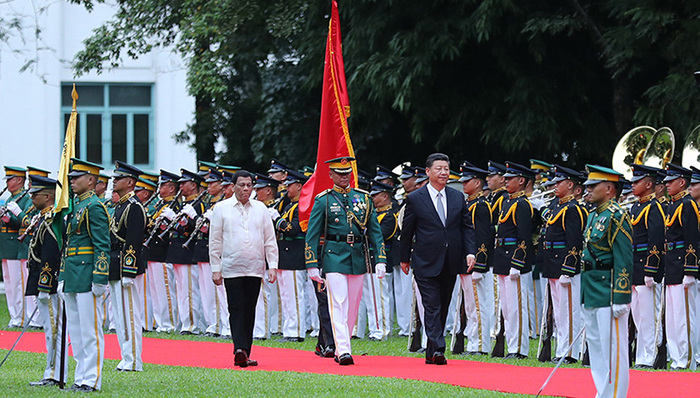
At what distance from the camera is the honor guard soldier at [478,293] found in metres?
14.1

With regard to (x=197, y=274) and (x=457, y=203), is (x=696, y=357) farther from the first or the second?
(x=197, y=274)

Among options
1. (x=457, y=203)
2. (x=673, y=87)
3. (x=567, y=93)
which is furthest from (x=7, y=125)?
(x=457, y=203)

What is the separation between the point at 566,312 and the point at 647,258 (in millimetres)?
1101

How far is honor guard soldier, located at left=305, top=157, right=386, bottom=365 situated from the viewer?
42.4 ft

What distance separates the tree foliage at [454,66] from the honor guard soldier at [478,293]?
6.80 metres

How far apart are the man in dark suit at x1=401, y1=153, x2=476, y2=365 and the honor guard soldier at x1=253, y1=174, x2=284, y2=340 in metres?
3.68

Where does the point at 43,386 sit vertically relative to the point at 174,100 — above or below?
below

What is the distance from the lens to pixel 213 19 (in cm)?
2453

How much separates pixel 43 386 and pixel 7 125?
2448 cm

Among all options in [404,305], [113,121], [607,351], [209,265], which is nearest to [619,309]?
[607,351]

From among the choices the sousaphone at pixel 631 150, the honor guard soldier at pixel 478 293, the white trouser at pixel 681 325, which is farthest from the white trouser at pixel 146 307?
the white trouser at pixel 681 325

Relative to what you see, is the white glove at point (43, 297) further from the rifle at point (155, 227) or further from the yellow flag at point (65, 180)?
the rifle at point (155, 227)

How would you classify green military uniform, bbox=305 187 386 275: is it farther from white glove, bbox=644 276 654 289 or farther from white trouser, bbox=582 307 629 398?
white trouser, bbox=582 307 629 398

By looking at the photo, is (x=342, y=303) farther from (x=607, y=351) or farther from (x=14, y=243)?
(x=14, y=243)
